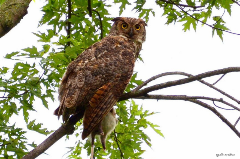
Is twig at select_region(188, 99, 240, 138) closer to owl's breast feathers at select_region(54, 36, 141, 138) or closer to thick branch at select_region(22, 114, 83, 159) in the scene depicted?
owl's breast feathers at select_region(54, 36, 141, 138)

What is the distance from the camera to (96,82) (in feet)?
10.5

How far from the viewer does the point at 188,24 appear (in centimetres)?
439

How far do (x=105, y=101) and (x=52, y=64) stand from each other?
0.62 meters

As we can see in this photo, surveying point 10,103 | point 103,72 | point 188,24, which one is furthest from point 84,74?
point 188,24

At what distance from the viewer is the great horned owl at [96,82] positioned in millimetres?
3047

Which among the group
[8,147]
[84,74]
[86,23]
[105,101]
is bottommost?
[8,147]

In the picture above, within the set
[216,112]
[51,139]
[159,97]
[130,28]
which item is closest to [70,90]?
[51,139]

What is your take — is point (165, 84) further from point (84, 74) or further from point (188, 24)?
point (188, 24)

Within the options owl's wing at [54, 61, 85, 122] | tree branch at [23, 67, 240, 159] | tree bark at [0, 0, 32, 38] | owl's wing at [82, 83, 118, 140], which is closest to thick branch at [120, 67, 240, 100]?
tree branch at [23, 67, 240, 159]

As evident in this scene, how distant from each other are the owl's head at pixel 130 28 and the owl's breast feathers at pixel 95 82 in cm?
71

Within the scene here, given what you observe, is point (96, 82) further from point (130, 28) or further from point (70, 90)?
point (130, 28)

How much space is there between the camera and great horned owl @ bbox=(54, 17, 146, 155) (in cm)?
305

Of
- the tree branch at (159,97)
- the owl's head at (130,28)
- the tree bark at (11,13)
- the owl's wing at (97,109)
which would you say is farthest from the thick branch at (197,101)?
the owl's head at (130,28)

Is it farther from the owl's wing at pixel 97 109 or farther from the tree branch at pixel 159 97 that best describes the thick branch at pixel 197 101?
the owl's wing at pixel 97 109
